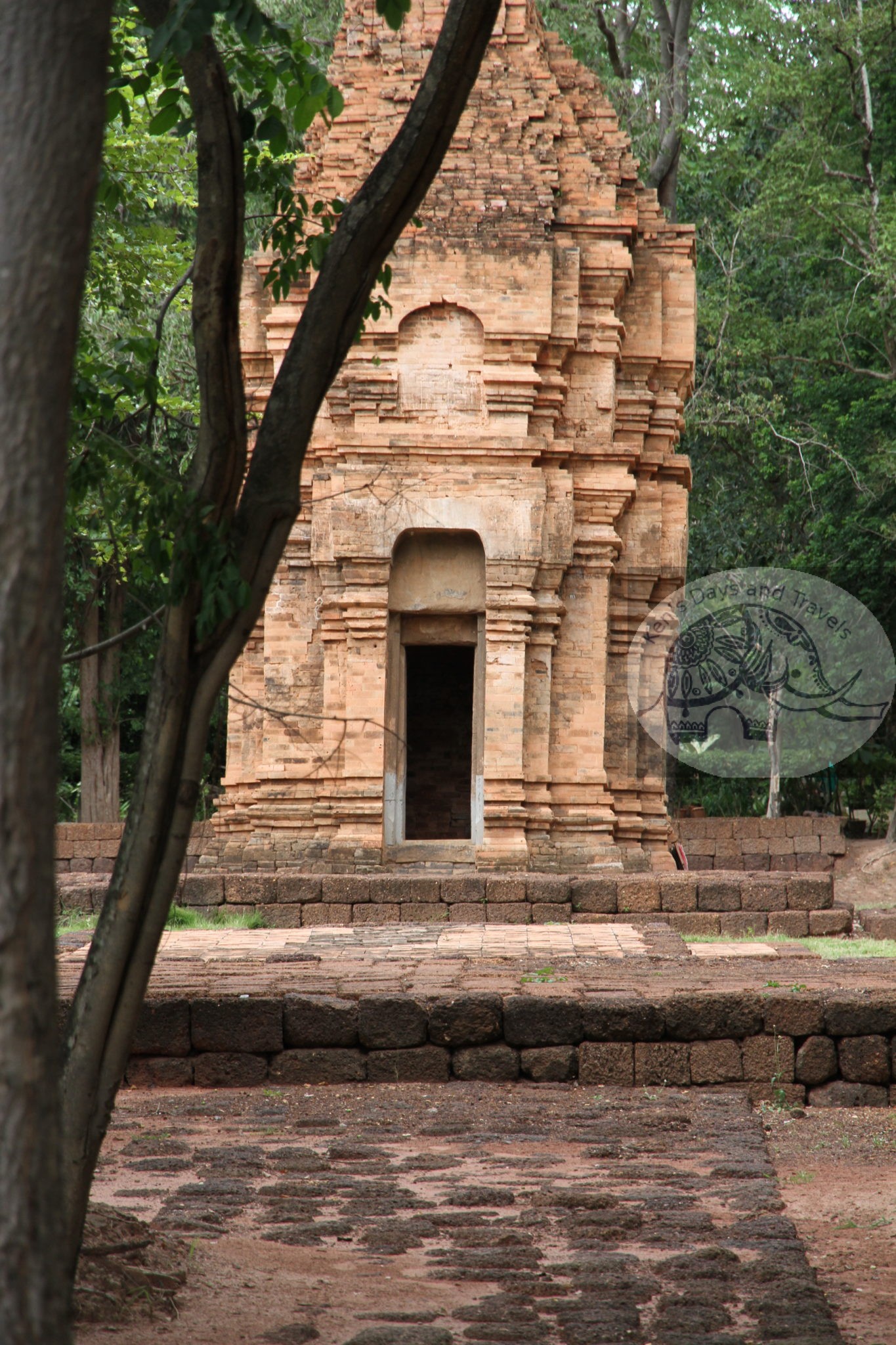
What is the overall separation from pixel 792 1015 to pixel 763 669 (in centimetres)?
1836

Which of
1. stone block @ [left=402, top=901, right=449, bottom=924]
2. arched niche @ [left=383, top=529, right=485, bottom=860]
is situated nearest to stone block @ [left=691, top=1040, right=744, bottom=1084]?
stone block @ [left=402, top=901, right=449, bottom=924]

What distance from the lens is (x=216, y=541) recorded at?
402 cm

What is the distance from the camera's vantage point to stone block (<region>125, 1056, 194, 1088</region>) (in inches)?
308

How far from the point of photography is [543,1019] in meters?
7.80

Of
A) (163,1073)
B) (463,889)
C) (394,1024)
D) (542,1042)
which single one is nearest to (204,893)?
(463,889)

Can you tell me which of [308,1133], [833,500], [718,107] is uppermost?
[718,107]

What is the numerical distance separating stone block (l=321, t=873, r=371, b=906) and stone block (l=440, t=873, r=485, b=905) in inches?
26.8

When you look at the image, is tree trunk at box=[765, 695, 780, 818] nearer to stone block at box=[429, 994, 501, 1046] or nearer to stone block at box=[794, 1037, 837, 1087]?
stone block at box=[794, 1037, 837, 1087]

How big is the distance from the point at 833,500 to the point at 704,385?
3624 millimetres

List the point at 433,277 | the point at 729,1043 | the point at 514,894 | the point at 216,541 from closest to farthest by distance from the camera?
the point at 216,541 → the point at 729,1043 → the point at 514,894 → the point at 433,277

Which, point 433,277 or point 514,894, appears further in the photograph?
point 433,277

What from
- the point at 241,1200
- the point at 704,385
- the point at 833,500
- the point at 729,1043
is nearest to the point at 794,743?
the point at 833,500

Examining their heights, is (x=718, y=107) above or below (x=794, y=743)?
above

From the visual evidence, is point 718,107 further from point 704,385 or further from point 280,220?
point 280,220
